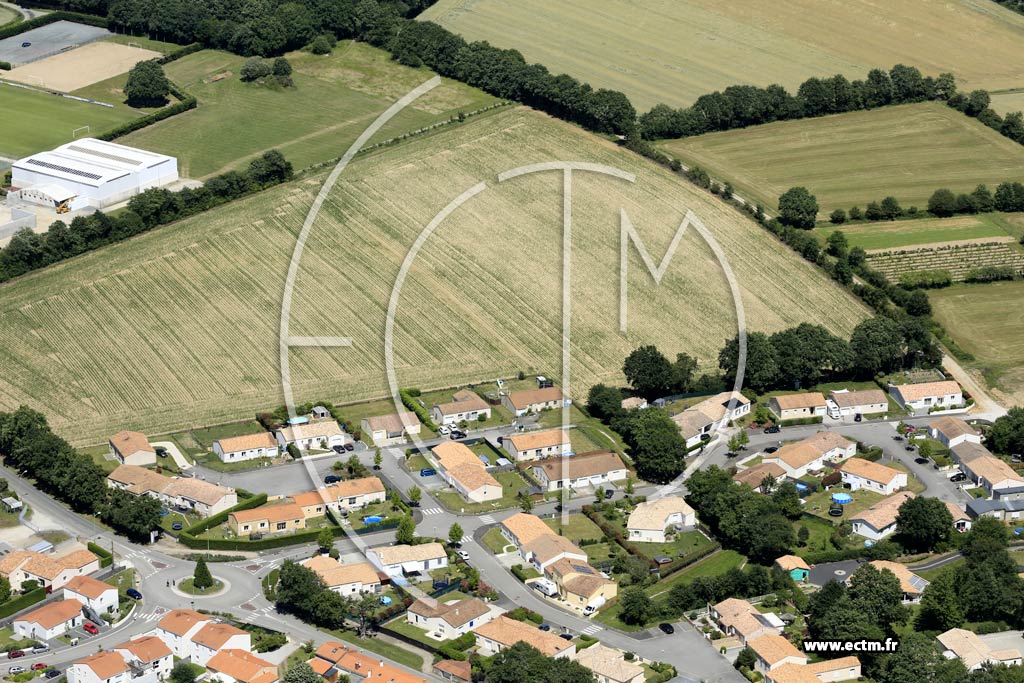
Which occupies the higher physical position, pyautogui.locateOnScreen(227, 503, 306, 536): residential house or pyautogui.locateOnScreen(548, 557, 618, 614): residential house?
pyautogui.locateOnScreen(548, 557, 618, 614): residential house

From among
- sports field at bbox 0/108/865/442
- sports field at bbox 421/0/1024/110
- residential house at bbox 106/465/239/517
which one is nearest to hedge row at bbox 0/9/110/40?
sports field at bbox 421/0/1024/110

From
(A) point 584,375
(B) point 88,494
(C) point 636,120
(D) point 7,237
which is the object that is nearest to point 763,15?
(C) point 636,120

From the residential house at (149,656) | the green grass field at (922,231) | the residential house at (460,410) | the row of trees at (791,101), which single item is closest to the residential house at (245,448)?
the residential house at (460,410)

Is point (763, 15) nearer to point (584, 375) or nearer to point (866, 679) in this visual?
point (584, 375)

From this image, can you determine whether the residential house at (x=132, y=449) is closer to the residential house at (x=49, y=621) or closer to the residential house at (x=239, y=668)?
the residential house at (x=49, y=621)

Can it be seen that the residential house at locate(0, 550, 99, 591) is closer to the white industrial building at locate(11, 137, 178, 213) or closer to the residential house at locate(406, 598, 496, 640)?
the residential house at locate(406, 598, 496, 640)

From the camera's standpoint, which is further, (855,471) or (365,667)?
(855,471)
